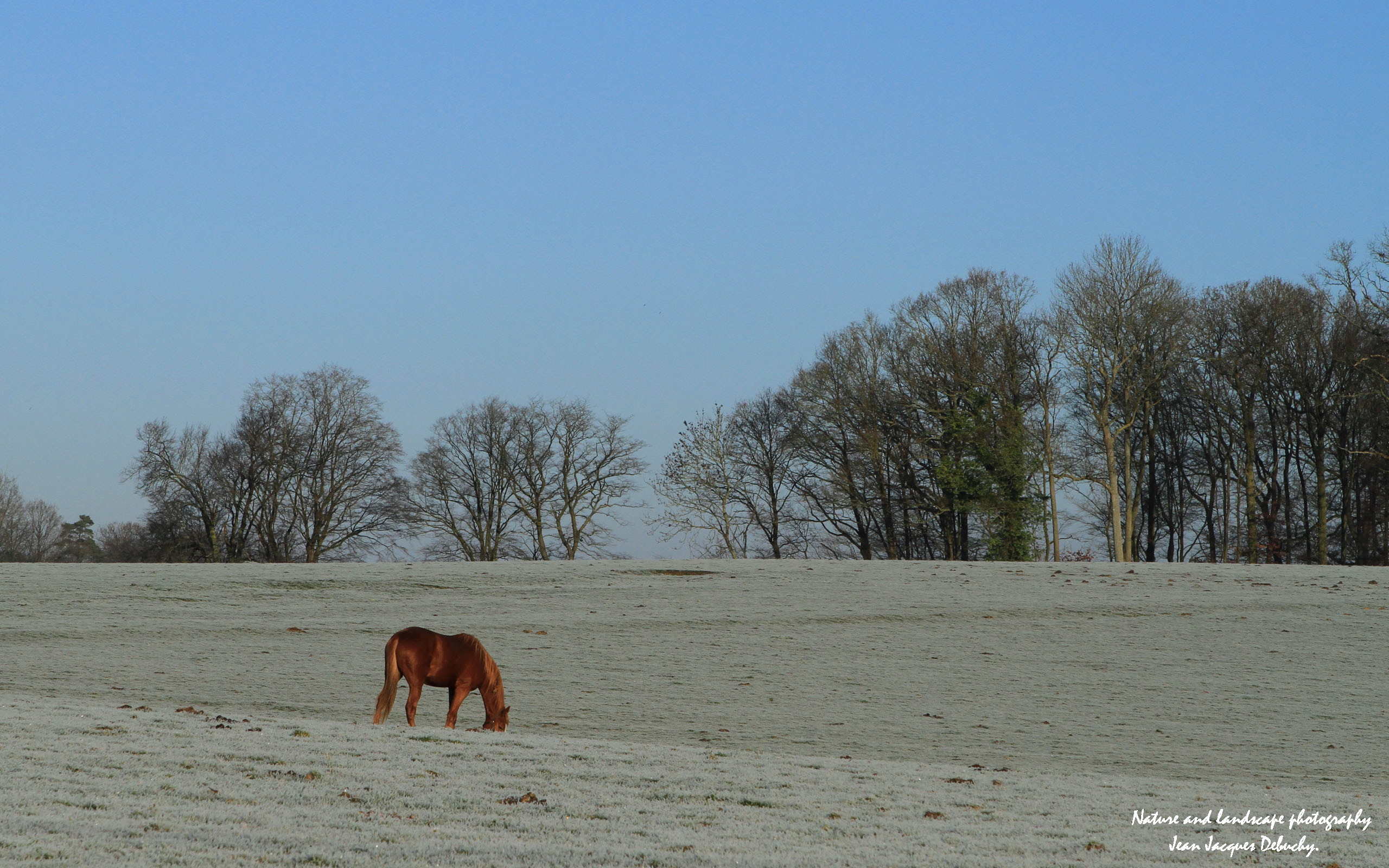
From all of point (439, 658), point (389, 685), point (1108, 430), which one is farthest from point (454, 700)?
point (1108, 430)

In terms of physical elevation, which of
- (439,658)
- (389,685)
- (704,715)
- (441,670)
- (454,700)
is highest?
(439,658)

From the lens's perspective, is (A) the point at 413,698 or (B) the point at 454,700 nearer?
(A) the point at 413,698

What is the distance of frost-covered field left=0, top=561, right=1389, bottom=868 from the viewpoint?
22.9 ft

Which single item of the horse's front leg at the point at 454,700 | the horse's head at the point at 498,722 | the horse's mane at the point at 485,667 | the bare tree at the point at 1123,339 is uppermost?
the bare tree at the point at 1123,339

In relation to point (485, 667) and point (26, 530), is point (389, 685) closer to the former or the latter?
point (485, 667)

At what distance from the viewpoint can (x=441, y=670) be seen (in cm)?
1216

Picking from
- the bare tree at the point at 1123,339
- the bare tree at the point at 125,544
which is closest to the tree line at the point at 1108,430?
the bare tree at the point at 1123,339

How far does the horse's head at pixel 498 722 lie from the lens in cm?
1267

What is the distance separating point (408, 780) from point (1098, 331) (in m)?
44.6

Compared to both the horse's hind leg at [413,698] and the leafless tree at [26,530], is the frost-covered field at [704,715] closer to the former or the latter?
the horse's hind leg at [413,698]

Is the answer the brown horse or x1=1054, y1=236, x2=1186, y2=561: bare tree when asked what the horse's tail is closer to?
the brown horse

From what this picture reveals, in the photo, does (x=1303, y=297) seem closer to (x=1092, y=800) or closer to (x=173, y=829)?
(x=1092, y=800)

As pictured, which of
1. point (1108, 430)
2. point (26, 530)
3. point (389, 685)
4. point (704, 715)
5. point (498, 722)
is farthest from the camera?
point (26, 530)

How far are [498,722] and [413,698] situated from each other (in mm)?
1117
